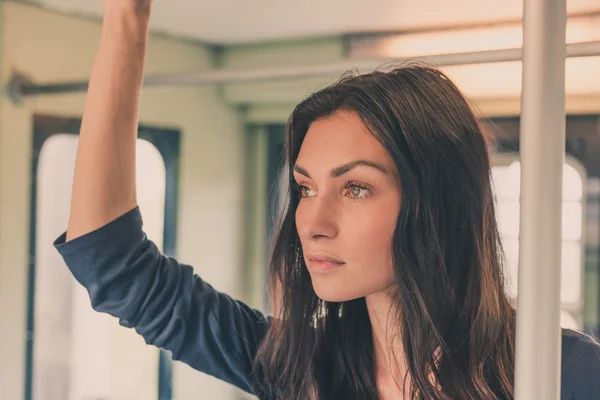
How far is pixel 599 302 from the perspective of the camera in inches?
93.7

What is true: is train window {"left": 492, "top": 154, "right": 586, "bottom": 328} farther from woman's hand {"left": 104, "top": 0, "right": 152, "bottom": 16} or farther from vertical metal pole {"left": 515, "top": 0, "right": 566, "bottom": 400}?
vertical metal pole {"left": 515, "top": 0, "right": 566, "bottom": 400}

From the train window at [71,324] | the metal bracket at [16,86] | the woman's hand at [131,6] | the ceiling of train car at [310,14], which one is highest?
the ceiling of train car at [310,14]

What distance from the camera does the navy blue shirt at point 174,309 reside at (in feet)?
2.41

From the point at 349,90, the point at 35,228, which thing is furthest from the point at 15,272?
the point at 349,90

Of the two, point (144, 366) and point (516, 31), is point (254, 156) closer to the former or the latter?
point (144, 366)

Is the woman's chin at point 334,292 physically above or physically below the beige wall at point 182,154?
below

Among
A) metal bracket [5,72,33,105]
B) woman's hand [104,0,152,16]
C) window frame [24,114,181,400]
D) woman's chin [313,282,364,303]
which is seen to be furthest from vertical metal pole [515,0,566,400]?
window frame [24,114,181,400]

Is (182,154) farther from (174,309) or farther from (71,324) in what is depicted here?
(174,309)

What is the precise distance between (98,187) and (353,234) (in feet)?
0.95

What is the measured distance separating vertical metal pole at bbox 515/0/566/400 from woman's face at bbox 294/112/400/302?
400mm

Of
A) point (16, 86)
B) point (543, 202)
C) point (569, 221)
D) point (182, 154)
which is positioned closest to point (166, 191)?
point (182, 154)

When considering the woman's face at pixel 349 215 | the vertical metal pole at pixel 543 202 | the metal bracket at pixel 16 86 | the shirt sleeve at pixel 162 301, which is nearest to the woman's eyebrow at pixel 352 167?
the woman's face at pixel 349 215

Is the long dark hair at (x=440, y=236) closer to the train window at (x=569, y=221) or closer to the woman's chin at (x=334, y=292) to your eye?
the woman's chin at (x=334, y=292)

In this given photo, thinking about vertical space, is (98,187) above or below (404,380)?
above
